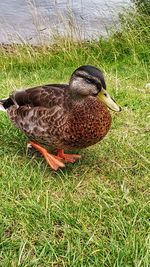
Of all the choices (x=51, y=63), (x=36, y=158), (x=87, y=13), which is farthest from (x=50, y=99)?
(x=87, y=13)

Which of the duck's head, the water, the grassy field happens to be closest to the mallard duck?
the duck's head

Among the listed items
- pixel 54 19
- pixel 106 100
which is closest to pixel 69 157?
pixel 106 100

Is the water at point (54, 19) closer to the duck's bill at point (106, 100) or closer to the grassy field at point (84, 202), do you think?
the grassy field at point (84, 202)

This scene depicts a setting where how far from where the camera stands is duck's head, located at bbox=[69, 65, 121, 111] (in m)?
3.42

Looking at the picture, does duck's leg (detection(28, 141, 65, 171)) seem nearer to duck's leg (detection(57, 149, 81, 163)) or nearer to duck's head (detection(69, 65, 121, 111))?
duck's leg (detection(57, 149, 81, 163))

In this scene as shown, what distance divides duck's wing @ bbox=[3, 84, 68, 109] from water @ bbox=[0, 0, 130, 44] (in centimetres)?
483

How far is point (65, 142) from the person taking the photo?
3.54m

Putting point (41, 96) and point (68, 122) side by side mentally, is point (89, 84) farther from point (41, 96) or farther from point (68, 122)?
point (41, 96)

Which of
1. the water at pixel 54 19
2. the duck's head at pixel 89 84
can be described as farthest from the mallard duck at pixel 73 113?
the water at pixel 54 19

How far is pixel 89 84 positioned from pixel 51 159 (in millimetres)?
629

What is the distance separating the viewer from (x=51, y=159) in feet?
12.2

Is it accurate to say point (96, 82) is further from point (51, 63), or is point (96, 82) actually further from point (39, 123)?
point (51, 63)

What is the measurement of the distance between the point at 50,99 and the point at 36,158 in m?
0.54

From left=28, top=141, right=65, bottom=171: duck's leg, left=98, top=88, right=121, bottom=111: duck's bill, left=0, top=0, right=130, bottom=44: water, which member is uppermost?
left=98, top=88, right=121, bottom=111: duck's bill
